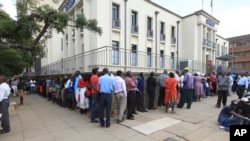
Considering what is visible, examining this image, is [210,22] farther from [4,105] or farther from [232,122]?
[4,105]

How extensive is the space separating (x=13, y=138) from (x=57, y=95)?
6.26 metres

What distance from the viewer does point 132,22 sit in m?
19.2

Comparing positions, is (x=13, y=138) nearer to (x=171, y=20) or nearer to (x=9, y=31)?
(x=9, y=31)

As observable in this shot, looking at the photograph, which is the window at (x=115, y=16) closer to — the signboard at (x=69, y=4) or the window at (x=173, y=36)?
the signboard at (x=69, y=4)

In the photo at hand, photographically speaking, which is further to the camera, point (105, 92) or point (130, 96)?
point (130, 96)

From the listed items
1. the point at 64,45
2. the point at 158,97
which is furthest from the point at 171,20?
the point at 158,97

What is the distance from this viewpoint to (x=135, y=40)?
63.4 ft

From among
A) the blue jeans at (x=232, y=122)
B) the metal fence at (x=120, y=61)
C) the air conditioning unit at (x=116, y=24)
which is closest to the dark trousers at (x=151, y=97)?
the metal fence at (x=120, y=61)

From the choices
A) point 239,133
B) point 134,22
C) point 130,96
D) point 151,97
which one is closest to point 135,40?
point 134,22

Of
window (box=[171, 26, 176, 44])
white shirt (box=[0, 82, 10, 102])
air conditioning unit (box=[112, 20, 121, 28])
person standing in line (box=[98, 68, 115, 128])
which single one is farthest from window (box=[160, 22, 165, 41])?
white shirt (box=[0, 82, 10, 102])

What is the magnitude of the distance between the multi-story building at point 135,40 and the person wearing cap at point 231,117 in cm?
555

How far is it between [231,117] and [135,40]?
1330 centimetres

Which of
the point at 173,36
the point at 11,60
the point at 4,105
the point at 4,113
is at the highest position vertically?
the point at 173,36

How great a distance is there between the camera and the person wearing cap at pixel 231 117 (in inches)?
250
